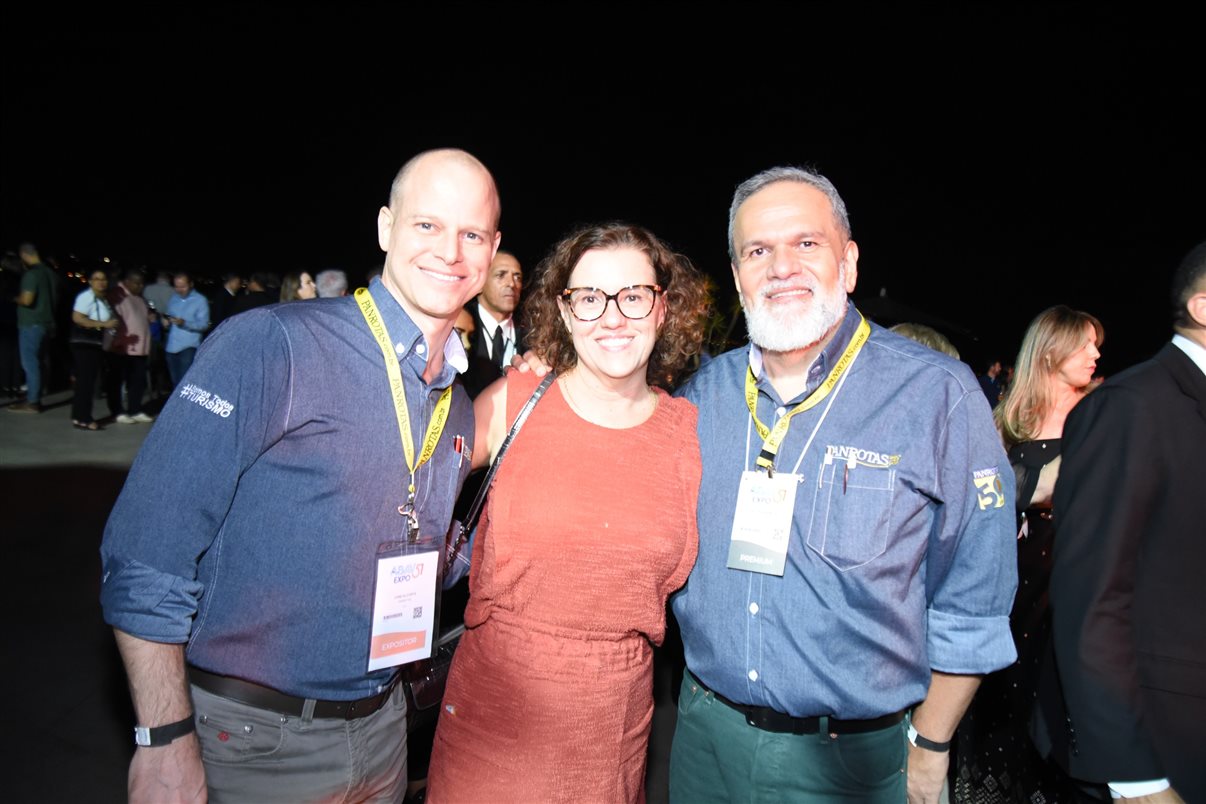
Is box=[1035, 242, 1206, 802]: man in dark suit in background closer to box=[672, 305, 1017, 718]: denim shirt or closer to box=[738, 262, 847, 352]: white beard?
box=[672, 305, 1017, 718]: denim shirt

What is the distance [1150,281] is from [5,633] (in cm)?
1766

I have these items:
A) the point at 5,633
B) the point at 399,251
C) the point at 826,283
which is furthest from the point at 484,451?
the point at 5,633

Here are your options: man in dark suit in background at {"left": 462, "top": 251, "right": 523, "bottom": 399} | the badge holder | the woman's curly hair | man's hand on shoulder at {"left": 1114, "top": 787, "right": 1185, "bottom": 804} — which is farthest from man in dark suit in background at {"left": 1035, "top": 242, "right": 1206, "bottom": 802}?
man in dark suit in background at {"left": 462, "top": 251, "right": 523, "bottom": 399}

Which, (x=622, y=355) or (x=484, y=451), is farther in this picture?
(x=484, y=451)

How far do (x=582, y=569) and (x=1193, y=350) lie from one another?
175cm

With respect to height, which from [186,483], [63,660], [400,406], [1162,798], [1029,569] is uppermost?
[400,406]

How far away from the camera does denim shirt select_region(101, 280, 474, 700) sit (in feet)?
4.52

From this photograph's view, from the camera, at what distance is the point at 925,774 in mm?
1807

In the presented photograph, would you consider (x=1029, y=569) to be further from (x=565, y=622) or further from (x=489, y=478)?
(x=489, y=478)

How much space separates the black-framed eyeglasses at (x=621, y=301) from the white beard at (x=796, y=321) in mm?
320

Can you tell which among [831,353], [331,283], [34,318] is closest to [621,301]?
[831,353]

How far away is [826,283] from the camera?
193 cm

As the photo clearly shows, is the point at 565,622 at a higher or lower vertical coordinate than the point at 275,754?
higher

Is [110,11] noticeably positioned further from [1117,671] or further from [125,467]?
[1117,671]
